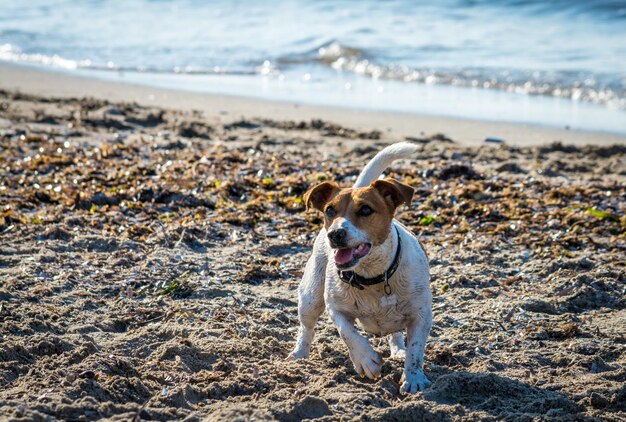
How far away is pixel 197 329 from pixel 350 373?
111 cm

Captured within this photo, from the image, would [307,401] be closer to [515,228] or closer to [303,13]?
[515,228]

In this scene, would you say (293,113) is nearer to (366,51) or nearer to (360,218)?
(366,51)

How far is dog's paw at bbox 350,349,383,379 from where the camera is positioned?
4867mm

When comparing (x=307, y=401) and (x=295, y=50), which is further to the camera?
(x=295, y=50)

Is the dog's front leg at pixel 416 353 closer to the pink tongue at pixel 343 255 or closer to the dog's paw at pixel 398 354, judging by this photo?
the dog's paw at pixel 398 354

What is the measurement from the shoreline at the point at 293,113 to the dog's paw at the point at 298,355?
6522mm

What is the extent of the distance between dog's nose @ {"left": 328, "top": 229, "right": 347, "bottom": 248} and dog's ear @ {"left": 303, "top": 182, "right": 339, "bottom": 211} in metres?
0.61

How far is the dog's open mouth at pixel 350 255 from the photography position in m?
4.82

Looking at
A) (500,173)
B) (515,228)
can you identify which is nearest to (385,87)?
(500,173)

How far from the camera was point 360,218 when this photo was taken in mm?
4938

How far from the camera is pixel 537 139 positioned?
11906 mm

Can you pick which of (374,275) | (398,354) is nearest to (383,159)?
(374,275)

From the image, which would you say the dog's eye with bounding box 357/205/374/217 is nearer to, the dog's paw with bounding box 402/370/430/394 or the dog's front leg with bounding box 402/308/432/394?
the dog's front leg with bounding box 402/308/432/394

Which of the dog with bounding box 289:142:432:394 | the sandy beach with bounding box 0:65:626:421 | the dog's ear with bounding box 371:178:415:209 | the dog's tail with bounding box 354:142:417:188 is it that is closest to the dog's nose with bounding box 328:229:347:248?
the dog with bounding box 289:142:432:394
